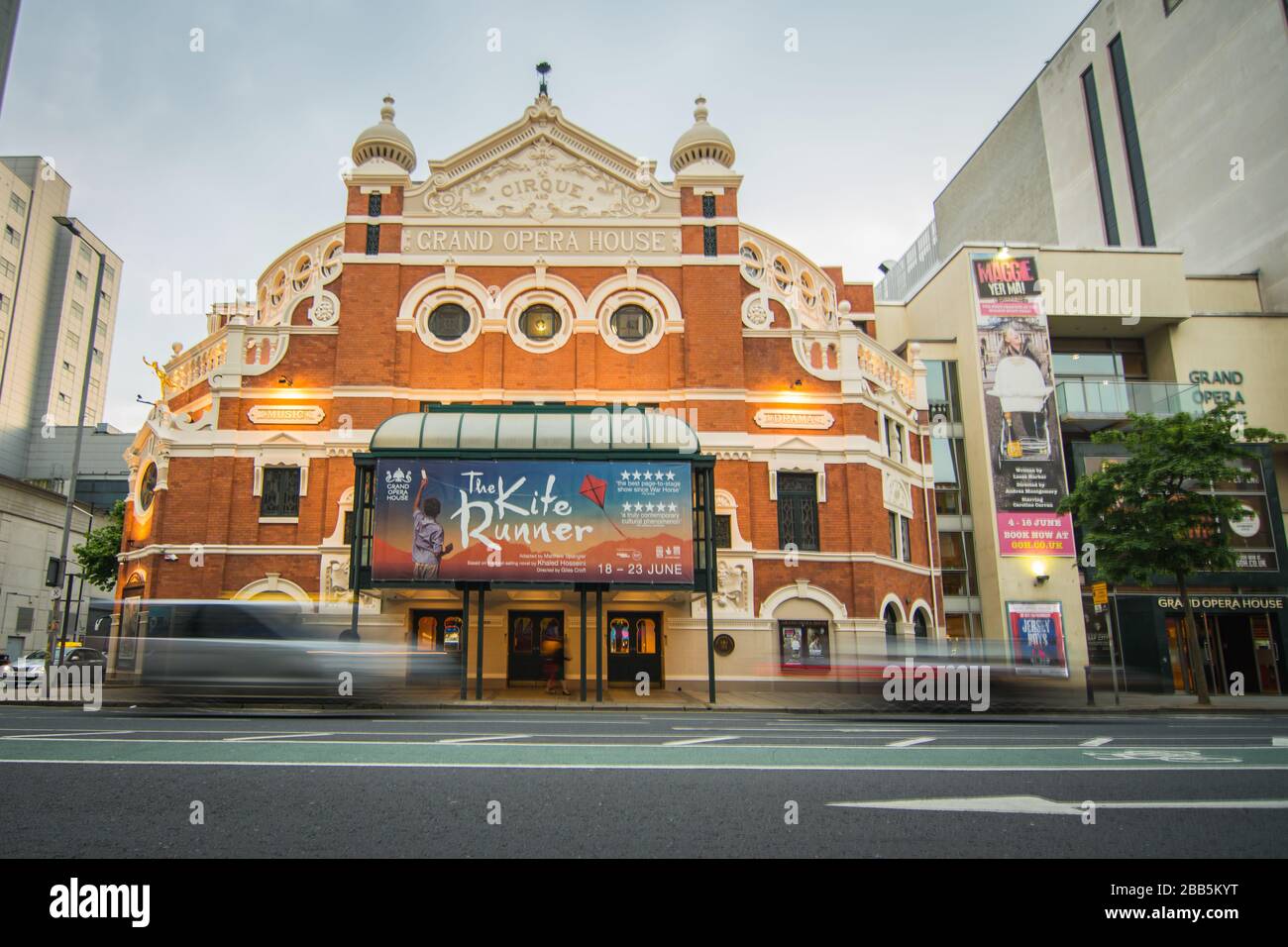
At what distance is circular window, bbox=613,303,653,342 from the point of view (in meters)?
28.5

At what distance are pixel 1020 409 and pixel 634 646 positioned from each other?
1799 cm

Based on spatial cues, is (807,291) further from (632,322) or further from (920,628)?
(920,628)

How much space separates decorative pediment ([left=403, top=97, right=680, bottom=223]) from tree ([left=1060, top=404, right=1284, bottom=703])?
16892 millimetres

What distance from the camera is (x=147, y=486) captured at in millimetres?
28984

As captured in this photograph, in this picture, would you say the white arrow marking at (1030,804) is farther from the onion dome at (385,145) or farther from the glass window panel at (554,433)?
the onion dome at (385,145)

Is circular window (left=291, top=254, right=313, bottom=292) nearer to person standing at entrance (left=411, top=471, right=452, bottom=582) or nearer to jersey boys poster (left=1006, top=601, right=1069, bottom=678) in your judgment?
person standing at entrance (left=411, top=471, right=452, bottom=582)

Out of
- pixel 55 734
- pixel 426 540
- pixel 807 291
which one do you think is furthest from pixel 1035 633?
pixel 55 734

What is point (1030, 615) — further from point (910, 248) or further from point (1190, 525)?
point (910, 248)

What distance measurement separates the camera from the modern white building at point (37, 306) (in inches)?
2611

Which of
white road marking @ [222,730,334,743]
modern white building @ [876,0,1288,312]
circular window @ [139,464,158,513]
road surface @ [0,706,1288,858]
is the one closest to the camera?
road surface @ [0,706,1288,858]

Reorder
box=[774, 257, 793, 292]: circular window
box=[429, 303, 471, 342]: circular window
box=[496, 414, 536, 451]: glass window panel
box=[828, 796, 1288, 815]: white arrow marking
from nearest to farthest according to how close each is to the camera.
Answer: box=[828, 796, 1288, 815]: white arrow marking, box=[496, 414, 536, 451]: glass window panel, box=[429, 303, 471, 342]: circular window, box=[774, 257, 793, 292]: circular window

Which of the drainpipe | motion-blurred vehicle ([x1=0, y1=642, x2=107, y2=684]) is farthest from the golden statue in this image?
the drainpipe
